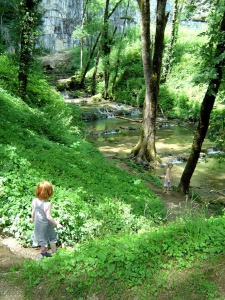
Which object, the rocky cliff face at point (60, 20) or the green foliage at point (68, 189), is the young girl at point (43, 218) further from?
the rocky cliff face at point (60, 20)

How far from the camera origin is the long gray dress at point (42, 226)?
15.0 feet

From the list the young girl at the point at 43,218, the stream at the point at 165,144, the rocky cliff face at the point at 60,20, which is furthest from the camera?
the rocky cliff face at the point at 60,20

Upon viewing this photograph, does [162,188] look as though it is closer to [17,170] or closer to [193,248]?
[17,170]

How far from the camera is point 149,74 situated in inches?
508

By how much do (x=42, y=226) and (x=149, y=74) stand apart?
985cm

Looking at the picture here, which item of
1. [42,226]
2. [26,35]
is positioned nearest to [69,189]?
[42,226]

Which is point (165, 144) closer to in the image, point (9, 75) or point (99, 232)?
point (9, 75)

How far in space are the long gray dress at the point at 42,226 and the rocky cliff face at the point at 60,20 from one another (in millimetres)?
64860

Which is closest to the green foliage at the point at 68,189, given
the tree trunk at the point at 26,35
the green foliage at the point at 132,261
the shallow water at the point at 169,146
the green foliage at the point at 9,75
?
the green foliage at the point at 132,261

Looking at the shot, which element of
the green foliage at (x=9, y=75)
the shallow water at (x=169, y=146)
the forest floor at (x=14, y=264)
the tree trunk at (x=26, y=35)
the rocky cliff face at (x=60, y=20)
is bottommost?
the shallow water at (x=169, y=146)

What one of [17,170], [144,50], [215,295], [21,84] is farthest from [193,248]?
[21,84]

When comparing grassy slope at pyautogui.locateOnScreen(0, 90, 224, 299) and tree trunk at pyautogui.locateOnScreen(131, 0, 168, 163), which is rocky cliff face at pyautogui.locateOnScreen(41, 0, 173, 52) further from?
grassy slope at pyautogui.locateOnScreen(0, 90, 224, 299)

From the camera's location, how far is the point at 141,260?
3697 millimetres

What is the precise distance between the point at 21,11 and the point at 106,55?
71.0 feet
